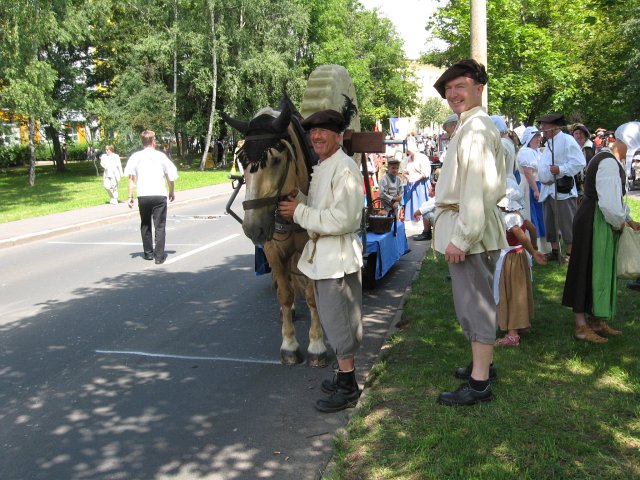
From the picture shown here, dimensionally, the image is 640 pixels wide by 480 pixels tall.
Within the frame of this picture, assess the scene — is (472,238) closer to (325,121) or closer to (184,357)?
(325,121)

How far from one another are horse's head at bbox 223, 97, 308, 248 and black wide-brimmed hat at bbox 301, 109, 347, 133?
377mm

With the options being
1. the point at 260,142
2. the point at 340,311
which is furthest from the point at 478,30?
the point at 340,311

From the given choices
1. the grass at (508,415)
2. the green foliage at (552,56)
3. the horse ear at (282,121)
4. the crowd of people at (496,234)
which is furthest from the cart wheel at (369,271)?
the green foliage at (552,56)

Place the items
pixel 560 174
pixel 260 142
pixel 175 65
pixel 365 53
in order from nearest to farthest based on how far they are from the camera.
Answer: pixel 260 142 → pixel 560 174 → pixel 175 65 → pixel 365 53

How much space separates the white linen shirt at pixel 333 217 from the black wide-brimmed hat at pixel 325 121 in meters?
0.20

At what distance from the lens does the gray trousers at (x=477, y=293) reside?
3.85 meters

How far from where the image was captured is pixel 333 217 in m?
3.91

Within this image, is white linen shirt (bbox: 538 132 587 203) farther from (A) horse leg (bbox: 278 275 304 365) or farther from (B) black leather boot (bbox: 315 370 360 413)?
(B) black leather boot (bbox: 315 370 360 413)

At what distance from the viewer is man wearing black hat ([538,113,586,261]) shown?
8.02m

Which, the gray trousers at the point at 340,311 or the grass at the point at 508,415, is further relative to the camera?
the gray trousers at the point at 340,311

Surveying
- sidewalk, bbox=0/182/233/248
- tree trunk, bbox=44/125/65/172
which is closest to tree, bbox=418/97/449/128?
tree trunk, bbox=44/125/65/172

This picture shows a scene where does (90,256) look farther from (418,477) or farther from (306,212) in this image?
(418,477)

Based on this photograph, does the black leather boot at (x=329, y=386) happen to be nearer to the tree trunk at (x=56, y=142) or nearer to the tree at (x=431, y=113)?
the tree trunk at (x=56, y=142)

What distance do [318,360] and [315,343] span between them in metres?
0.15
